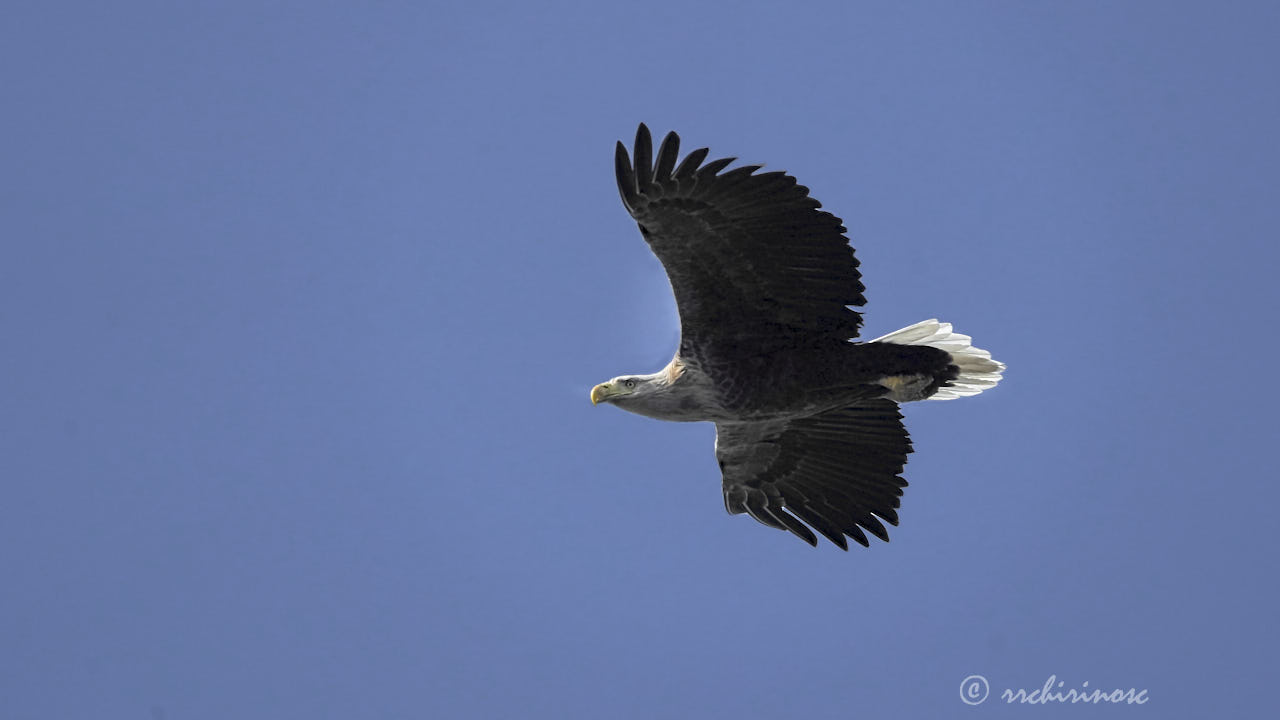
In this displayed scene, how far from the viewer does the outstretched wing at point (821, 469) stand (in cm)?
1148

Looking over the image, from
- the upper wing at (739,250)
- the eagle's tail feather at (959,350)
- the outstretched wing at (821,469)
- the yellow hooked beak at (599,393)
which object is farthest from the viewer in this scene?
the outstretched wing at (821,469)

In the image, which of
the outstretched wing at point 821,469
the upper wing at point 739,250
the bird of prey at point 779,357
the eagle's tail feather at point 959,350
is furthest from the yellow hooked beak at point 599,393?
the eagle's tail feather at point 959,350

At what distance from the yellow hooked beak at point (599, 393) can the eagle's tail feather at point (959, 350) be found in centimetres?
219

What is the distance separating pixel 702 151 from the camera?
9680mm

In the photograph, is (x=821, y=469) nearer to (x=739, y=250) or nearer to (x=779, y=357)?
(x=779, y=357)

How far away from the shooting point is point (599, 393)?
427 inches

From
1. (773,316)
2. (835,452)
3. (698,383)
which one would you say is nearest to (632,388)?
(698,383)

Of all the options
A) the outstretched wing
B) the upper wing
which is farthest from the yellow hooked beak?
the outstretched wing

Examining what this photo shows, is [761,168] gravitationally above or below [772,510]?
above

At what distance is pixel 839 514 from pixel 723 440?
3.77ft

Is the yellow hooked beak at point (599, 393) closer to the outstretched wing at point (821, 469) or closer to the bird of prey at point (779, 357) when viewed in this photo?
the bird of prey at point (779, 357)

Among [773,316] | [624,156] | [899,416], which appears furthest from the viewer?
[899,416]

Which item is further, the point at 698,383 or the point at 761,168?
the point at 698,383

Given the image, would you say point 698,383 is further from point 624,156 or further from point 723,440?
point 624,156
